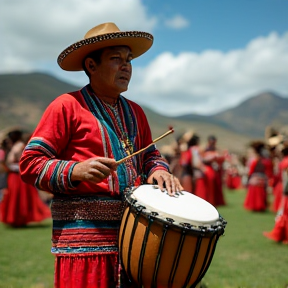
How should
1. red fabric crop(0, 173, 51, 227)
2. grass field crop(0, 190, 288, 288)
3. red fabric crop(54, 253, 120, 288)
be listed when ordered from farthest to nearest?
red fabric crop(0, 173, 51, 227)
grass field crop(0, 190, 288, 288)
red fabric crop(54, 253, 120, 288)

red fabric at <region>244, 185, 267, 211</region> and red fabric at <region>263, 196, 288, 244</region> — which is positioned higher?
red fabric at <region>263, 196, 288, 244</region>

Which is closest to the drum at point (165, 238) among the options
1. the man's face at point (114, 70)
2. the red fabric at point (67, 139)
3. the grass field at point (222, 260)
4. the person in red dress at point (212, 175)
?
the red fabric at point (67, 139)

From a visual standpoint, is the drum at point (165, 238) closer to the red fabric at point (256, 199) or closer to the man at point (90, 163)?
the man at point (90, 163)

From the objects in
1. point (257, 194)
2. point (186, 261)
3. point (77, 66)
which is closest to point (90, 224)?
point (186, 261)

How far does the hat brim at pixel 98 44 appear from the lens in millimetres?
2811

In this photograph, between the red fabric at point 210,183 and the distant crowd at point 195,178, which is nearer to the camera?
the distant crowd at point 195,178

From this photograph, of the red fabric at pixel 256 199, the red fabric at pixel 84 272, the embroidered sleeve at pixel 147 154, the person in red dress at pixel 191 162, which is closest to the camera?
the red fabric at pixel 84 272

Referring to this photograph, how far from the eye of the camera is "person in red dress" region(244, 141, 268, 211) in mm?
12969

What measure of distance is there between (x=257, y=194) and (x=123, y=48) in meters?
10.8

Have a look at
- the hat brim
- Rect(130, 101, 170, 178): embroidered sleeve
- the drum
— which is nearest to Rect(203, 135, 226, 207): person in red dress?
Rect(130, 101, 170, 178): embroidered sleeve

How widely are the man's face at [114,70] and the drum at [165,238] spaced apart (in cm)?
68

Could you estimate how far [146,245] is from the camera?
2.49 m

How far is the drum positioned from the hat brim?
2.97 ft

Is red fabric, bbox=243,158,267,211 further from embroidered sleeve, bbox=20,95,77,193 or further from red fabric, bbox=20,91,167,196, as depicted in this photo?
embroidered sleeve, bbox=20,95,77,193
